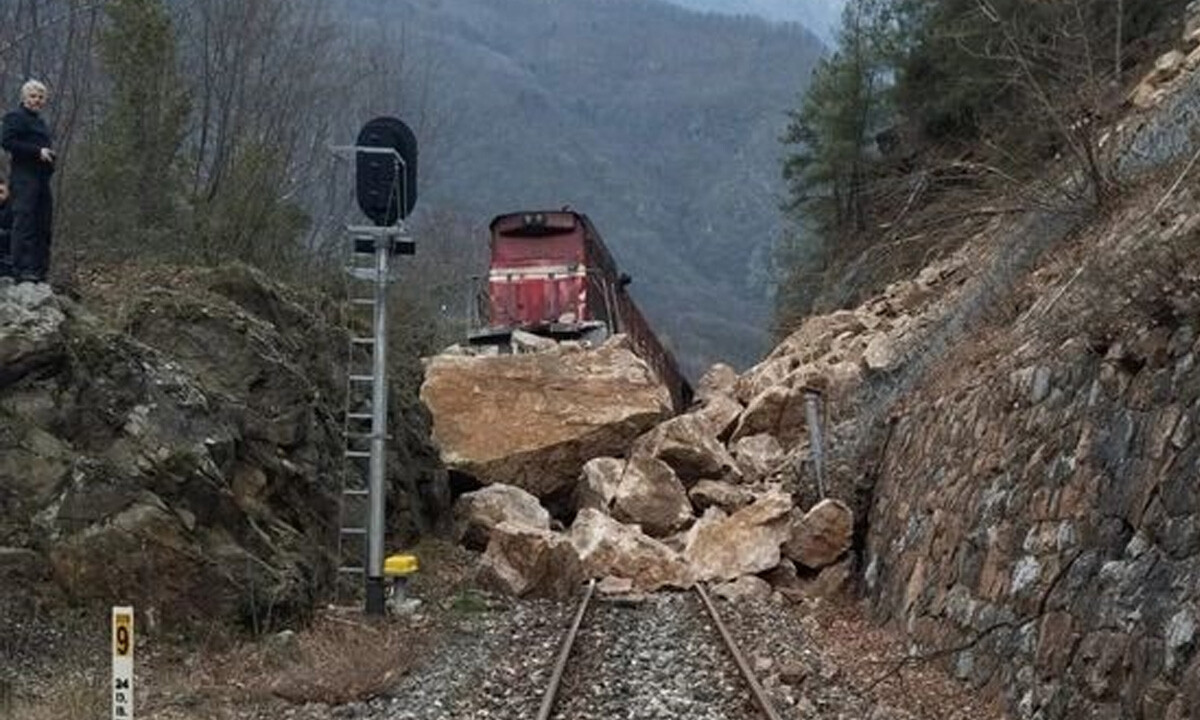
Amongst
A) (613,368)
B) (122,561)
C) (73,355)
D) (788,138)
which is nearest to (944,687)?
(122,561)

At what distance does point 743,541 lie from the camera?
55.5ft

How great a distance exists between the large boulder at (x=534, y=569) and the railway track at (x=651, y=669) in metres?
1.25

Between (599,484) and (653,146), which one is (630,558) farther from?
(653,146)

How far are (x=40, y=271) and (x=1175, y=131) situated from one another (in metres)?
11.3

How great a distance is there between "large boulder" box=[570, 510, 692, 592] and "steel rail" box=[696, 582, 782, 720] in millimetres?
1843

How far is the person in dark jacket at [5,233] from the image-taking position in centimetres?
1212

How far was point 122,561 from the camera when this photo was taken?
35.7 feet

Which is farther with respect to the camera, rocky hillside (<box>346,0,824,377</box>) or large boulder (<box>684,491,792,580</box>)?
rocky hillside (<box>346,0,824,377</box>)

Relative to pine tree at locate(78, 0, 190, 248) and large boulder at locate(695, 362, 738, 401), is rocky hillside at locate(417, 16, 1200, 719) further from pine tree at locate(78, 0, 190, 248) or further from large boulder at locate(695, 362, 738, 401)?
pine tree at locate(78, 0, 190, 248)

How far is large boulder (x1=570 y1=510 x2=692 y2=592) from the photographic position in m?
16.7

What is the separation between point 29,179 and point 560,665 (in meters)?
6.23

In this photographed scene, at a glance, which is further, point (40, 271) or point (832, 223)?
point (832, 223)

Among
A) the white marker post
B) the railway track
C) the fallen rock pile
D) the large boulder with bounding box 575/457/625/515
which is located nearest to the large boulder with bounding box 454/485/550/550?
the fallen rock pile

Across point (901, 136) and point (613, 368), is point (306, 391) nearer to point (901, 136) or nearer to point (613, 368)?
point (613, 368)
